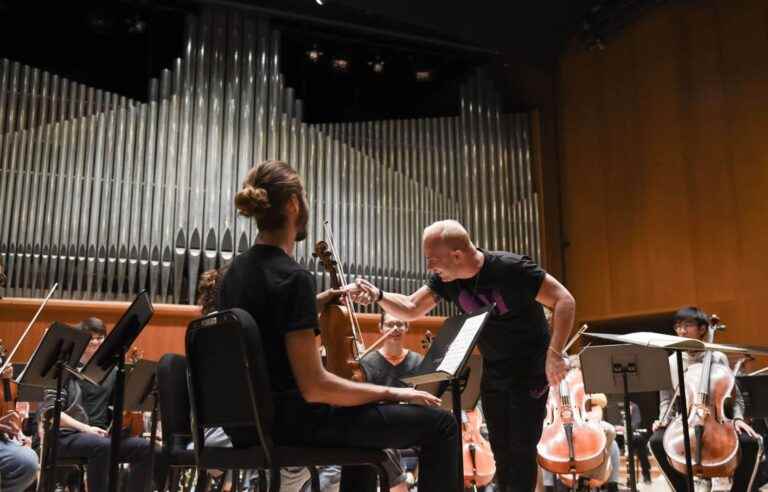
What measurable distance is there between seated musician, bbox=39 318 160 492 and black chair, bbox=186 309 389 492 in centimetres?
230

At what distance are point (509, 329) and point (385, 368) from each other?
2117 millimetres

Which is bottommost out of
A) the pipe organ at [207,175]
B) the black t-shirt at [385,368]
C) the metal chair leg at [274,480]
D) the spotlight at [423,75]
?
the metal chair leg at [274,480]

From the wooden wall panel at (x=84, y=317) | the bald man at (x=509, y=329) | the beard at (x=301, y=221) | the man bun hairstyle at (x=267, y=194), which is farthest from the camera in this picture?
the wooden wall panel at (x=84, y=317)

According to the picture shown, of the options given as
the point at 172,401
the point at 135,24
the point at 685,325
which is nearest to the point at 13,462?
the point at 172,401

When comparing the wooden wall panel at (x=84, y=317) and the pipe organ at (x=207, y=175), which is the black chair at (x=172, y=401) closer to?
the wooden wall panel at (x=84, y=317)

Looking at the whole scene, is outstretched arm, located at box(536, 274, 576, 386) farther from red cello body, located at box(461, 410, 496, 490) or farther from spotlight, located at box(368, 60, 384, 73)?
spotlight, located at box(368, 60, 384, 73)

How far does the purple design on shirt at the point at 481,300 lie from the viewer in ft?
11.1

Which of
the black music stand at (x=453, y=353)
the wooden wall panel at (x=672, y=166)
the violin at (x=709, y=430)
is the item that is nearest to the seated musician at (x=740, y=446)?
the violin at (x=709, y=430)

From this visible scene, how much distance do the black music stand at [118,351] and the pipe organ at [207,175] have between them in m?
3.69

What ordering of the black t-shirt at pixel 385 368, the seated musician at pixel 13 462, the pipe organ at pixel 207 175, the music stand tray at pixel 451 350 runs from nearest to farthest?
the music stand tray at pixel 451 350, the seated musician at pixel 13 462, the black t-shirt at pixel 385 368, the pipe organ at pixel 207 175

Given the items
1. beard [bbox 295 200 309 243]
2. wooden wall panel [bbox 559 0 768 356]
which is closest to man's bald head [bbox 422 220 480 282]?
beard [bbox 295 200 309 243]

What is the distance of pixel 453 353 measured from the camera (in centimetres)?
261

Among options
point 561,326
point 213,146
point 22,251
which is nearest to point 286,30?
Result: point 213,146

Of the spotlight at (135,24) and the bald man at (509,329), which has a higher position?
the spotlight at (135,24)
